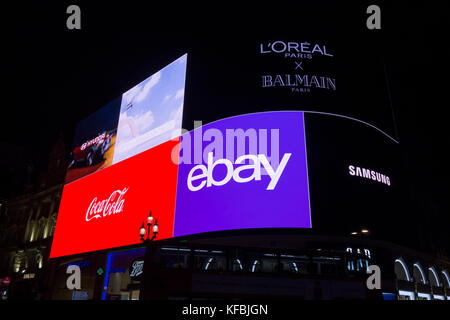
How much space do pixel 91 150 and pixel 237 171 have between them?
67.4ft

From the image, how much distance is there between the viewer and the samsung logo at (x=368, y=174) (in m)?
26.2

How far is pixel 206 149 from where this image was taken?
27078 mm

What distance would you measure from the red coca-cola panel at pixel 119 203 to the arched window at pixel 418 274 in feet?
74.1

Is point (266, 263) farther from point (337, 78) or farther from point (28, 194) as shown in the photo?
point (28, 194)

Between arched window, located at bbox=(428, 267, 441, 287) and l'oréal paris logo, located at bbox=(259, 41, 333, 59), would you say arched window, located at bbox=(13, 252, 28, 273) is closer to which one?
l'oréal paris logo, located at bbox=(259, 41, 333, 59)

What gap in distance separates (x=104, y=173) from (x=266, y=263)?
72.1 feet

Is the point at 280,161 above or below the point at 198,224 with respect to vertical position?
above

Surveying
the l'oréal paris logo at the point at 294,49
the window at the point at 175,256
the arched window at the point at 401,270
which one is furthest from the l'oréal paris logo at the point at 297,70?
the window at the point at 175,256

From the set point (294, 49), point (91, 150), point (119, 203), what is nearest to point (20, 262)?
point (91, 150)

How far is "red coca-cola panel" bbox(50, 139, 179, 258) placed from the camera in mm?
27594

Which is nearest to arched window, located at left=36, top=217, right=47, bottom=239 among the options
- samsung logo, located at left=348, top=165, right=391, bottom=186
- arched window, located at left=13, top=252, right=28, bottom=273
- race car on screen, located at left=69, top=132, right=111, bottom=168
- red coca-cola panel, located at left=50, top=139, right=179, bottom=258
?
arched window, located at left=13, top=252, right=28, bottom=273
